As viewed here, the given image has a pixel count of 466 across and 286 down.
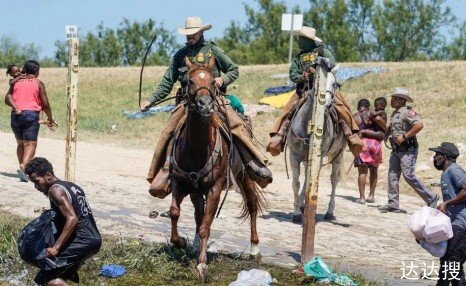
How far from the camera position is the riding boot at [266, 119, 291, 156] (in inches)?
581

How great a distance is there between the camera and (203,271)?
1005cm

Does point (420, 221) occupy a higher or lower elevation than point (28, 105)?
lower

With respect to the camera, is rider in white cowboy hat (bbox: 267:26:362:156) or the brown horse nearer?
the brown horse

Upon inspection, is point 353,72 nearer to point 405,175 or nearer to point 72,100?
point 405,175

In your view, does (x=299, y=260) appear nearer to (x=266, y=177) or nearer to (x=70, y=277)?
(x=266, y=177)

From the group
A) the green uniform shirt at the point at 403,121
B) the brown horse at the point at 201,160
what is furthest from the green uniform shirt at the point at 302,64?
the brown horse at the point at 201,160

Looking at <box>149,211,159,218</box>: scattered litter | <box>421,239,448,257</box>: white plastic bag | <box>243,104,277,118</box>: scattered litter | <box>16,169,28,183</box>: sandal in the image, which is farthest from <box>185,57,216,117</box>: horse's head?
<box>243,104,277,118</box>: scattered litter

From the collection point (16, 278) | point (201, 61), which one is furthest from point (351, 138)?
point (16, 278)

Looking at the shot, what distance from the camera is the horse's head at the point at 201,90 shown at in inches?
376

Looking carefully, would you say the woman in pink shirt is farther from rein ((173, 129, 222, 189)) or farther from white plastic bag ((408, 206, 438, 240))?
white plastic bag ((408, 206, 438, 240))

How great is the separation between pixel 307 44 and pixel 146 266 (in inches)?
214

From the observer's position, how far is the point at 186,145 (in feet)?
34.3

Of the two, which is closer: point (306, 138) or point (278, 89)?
point (306, 138)

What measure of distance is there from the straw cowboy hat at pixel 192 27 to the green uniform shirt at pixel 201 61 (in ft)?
0.59
